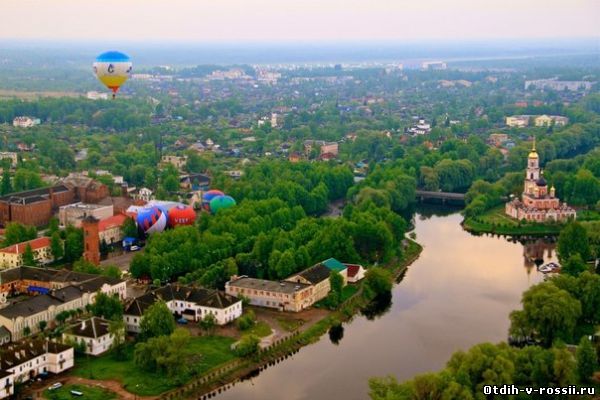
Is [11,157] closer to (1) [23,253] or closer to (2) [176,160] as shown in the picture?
(2) [176,160]

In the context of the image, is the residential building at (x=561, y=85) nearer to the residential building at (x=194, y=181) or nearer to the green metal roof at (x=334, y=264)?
the residential building at (x=194, y=181)

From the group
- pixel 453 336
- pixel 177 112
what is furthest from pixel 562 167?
pixel 177 112

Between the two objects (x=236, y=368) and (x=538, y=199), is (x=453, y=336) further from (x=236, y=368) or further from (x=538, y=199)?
(x=538, y=199)

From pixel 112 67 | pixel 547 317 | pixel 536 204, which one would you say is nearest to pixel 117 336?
pixel 547 317

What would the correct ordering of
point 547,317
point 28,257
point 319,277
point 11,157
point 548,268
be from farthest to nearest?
point 11,157 → point 548,268 → point 28,257 → point 319,277 → point 547,317

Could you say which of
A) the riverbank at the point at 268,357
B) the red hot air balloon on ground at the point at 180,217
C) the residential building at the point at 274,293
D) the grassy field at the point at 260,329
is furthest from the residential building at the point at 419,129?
the grassy field at the point at 260,329
